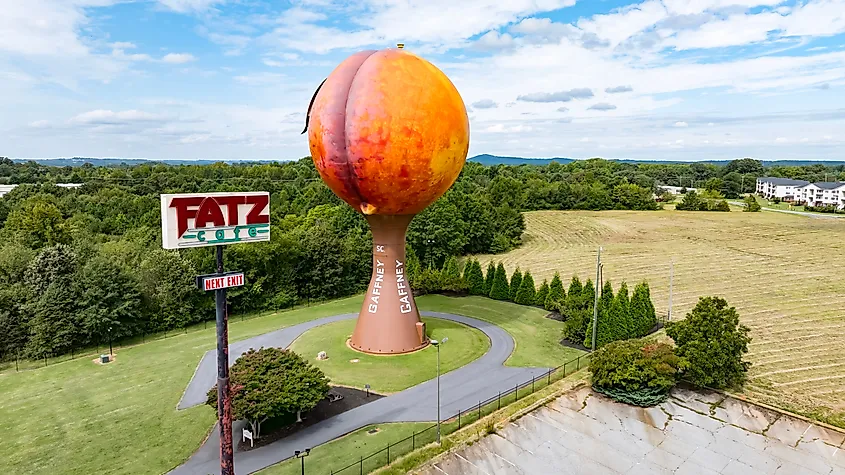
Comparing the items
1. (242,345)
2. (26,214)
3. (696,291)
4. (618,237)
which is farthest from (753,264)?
(26,214)

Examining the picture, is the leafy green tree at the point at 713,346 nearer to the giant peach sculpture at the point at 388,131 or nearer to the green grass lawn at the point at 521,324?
the green grass lawn at the point at 521,324

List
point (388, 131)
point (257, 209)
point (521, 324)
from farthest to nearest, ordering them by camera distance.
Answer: point (521, 324) < point (388, 131) < point (257, 209)

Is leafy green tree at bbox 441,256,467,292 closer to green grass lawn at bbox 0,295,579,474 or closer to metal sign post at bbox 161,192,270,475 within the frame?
green grass lawn at bbox 0,295,579,474

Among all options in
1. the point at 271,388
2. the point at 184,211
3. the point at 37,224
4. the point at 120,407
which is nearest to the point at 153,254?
the point at 120,407

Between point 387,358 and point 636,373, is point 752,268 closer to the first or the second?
point 636,373

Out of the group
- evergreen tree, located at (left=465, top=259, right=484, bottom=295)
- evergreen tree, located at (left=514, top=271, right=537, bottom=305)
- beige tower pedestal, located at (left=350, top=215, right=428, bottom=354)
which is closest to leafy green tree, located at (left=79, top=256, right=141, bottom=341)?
beige tower pedestal, located at (left=350, top=215, right=428, bottom=354)

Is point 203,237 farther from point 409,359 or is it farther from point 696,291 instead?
point 696,291

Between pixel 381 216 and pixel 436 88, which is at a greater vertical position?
pixel 436 88
